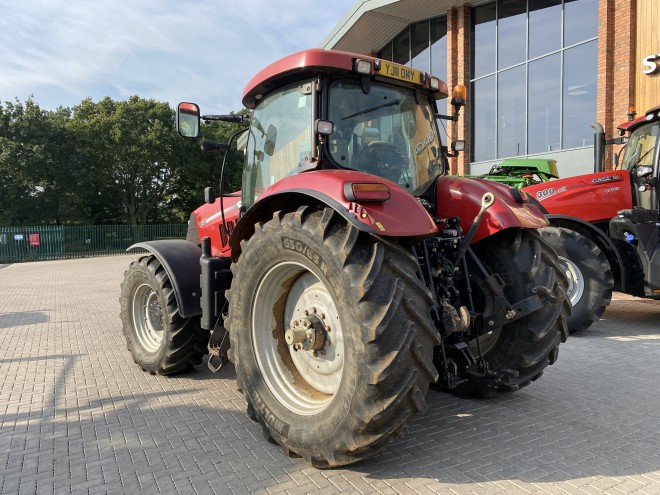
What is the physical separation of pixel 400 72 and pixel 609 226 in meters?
4.52

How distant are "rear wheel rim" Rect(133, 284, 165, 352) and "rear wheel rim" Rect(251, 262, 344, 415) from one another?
75.1 inches

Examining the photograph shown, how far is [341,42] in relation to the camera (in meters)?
19.7

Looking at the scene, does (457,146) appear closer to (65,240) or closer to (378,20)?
(378,20)

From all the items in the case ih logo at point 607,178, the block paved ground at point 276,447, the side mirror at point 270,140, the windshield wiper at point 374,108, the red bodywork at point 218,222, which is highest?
the windshield wiper at point 374,108

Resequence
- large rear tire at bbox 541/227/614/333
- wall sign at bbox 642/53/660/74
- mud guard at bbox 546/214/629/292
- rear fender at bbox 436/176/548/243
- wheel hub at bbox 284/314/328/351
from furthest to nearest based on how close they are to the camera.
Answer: wall sign at bbox 642/53/660/74
mud guard at bbox 546/214/629/292
large rear tire at bbox 541/227/614/333
rear fender at bbox 436/176/548/243
wheel hub at bbox 284/314/328/351

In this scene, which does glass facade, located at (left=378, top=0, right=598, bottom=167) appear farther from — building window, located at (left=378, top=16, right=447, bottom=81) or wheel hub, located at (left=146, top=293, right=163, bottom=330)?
wheel hub, located at (left=146, top=293, right=163, bottom=330)

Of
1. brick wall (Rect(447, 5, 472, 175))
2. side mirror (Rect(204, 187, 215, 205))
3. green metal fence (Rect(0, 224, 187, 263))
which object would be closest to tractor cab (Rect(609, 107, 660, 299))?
side mirror (Rect(204, 187, 215, 205))

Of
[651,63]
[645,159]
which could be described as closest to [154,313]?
[645,159]

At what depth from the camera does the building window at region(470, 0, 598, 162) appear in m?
14.0

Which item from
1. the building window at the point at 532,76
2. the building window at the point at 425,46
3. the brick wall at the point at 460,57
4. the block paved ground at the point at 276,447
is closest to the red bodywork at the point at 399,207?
the block paved ground at the point at 276,447

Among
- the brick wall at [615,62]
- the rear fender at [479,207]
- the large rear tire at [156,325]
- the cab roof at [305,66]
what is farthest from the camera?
the brick wall at [615,62]

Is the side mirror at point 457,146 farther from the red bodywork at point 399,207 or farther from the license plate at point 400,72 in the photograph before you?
the license plate at point 400,72

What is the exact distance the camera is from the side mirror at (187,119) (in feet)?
13.5

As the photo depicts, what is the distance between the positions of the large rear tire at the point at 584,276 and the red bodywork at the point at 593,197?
508 mm
